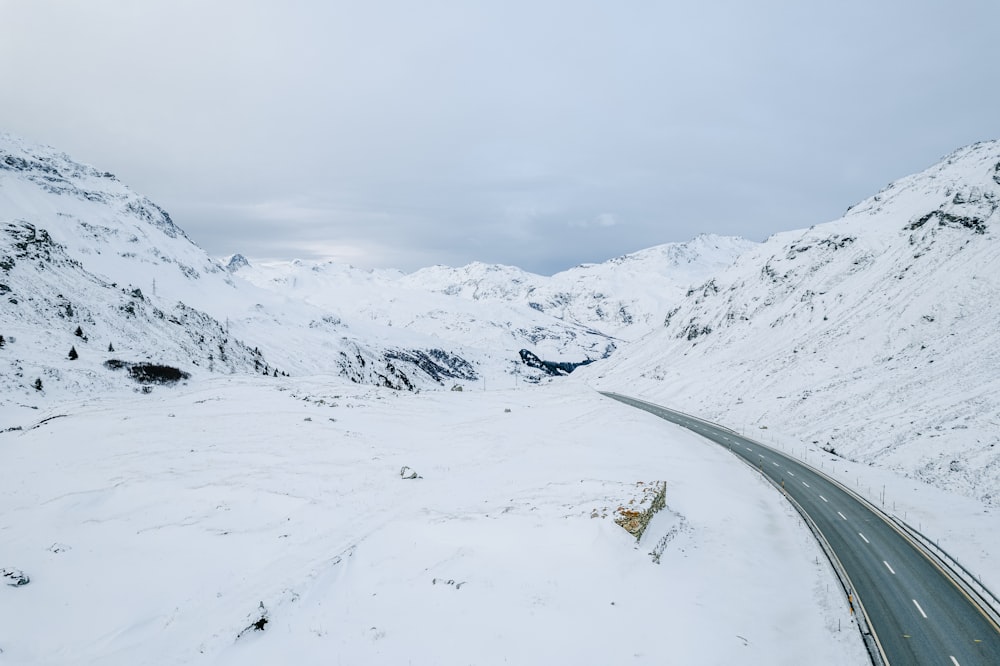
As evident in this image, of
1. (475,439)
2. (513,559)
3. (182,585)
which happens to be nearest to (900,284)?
(475,439)

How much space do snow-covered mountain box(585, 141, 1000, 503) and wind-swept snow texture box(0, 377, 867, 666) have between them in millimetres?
22427

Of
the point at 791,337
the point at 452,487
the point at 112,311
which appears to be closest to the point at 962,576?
the point at 452,487

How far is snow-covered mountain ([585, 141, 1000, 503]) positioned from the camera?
161 feet

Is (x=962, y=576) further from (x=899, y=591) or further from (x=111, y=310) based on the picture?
(x=111, y=310)

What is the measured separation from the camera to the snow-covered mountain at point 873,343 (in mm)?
49219

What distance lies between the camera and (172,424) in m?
41.8

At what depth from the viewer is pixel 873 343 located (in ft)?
245

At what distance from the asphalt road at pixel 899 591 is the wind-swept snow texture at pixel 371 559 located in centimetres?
175

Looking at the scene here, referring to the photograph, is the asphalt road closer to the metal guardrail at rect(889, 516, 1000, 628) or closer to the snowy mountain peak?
the metal guardrail at rect(889, 516, 1000, 628)

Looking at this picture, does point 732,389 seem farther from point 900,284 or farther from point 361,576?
point 361,576

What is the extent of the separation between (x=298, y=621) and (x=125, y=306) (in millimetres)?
81935

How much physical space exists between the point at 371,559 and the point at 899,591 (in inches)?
1039

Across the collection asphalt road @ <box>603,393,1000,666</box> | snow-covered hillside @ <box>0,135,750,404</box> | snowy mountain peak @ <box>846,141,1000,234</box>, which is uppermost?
snowy mountain peak @ <box>846,141,1000,234</box>

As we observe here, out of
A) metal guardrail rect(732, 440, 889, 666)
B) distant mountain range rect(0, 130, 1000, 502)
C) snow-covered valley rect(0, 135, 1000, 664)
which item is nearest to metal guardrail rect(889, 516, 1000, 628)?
snow-covered valley rect(0, 135, 1000, 664)
